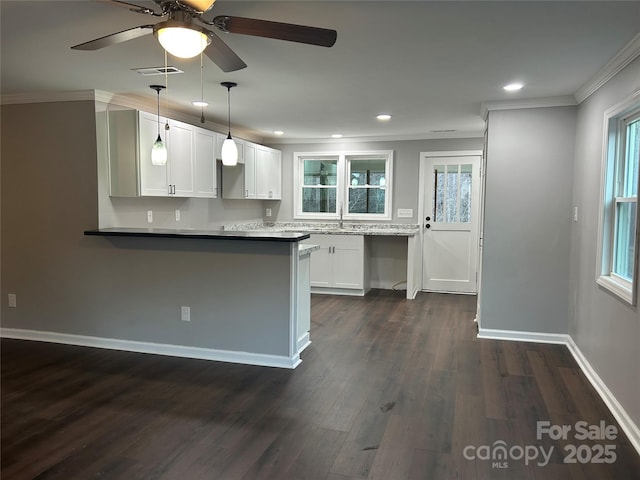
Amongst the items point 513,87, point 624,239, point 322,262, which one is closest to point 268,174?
point 322,262

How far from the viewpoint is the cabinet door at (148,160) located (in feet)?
13.2

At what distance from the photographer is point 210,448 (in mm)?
2432

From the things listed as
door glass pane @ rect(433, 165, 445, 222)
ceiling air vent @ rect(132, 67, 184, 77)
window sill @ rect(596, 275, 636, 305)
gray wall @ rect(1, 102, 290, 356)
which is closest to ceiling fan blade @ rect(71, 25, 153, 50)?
ceiling air vent @ rect(132, 67, 184, 77)

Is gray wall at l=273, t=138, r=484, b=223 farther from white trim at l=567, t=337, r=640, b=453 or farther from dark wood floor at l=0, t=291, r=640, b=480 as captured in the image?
white trim at l=567, t=337, r=640, b=453

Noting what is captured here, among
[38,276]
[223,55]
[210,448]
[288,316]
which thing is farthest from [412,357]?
[38,276]

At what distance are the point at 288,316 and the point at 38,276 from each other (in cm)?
247

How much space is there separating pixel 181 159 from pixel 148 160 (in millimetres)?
561

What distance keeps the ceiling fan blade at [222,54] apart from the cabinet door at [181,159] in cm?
231

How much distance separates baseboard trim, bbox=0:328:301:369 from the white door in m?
3.54

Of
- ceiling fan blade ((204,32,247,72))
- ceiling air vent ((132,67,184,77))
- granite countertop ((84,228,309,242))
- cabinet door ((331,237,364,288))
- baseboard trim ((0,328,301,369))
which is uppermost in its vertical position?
ceiling air vent ((132,67,184,77))

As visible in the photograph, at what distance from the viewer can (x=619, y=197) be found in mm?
3191

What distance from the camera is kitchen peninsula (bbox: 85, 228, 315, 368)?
3664mm

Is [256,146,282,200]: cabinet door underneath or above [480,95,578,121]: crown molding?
underneath

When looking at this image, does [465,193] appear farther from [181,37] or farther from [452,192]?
[181,37]
